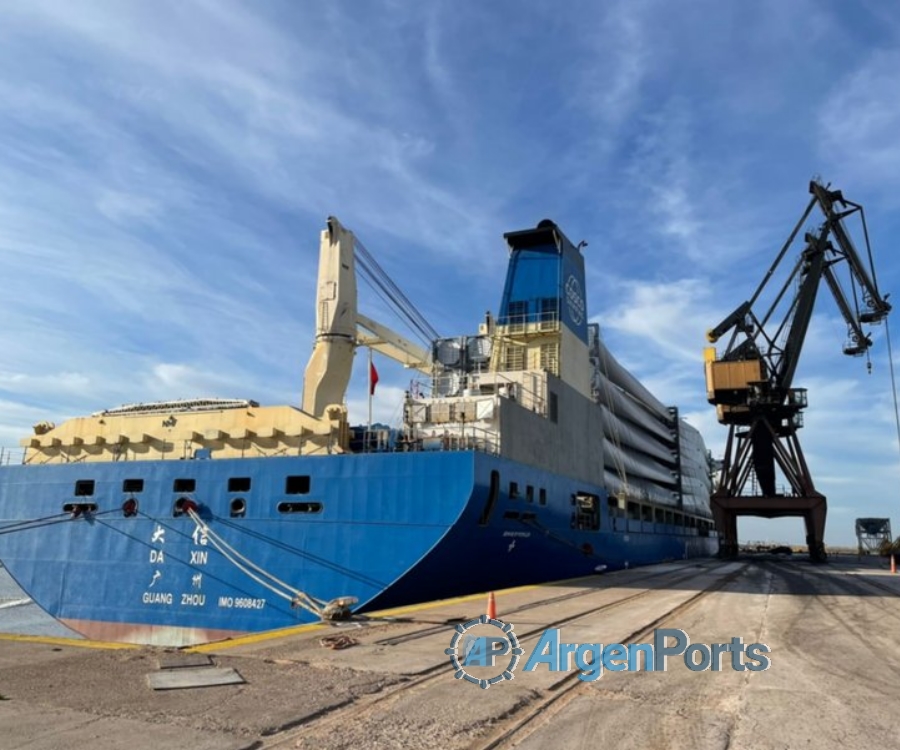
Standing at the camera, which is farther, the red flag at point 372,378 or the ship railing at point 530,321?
the ship railing at point 530,321

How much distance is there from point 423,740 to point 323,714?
1.07 metres

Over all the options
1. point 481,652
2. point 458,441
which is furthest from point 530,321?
point 481,652

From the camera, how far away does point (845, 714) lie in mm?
6273

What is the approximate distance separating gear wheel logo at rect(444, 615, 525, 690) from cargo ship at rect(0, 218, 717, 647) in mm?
3024

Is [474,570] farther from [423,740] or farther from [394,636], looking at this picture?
[423,740]

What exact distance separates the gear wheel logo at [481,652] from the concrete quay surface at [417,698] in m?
0.13

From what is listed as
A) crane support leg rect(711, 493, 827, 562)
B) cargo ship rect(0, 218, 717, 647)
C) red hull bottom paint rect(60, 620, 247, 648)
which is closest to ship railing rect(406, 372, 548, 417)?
cargo ship rect(0, 218, 717, 647)

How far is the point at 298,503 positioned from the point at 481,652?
402 inches

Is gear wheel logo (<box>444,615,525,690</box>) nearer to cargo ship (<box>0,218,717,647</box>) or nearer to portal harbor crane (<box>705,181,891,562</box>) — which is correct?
cargo ship (<box>0,218,717,647</box>)

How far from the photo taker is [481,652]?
8.63 meters

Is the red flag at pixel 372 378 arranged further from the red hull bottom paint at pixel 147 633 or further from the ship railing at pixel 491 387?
the red hull bottom paint at pixel 147 633

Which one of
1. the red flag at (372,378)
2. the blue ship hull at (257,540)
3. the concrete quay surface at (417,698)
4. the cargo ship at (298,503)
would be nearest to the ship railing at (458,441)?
the cargo ship at (298,503)

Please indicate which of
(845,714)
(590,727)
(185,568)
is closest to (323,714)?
(590,727)

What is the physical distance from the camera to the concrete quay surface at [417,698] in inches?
210
